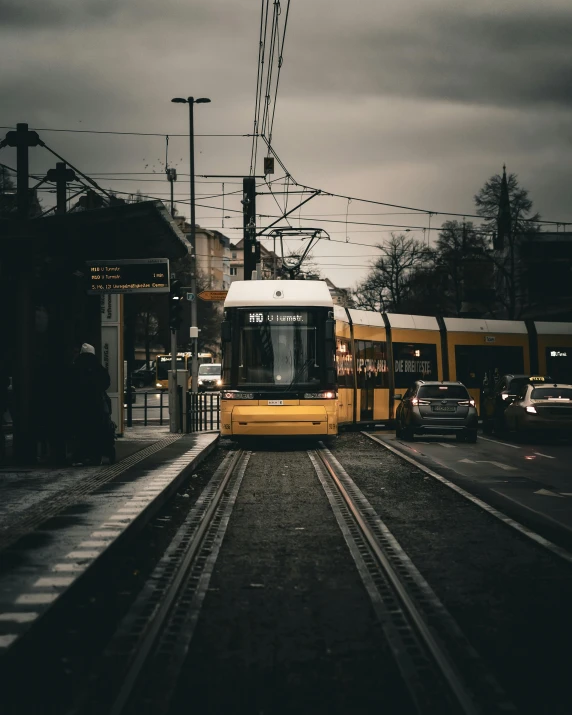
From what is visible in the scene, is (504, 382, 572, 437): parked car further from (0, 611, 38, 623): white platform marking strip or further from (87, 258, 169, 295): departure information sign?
(0, 611, 38, 623): white platform marking strip

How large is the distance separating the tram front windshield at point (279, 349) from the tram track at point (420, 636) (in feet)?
32.3

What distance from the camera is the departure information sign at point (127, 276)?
16297 mm

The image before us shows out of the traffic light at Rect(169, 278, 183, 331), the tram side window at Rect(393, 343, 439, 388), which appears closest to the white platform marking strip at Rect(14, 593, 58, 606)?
the traffic light at Rect(169, 278, 183, 331)

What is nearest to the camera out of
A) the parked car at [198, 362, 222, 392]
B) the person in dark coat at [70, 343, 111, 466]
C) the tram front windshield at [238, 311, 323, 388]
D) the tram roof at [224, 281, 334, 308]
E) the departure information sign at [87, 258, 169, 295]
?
the person in dark coat at [70, 343, 111, 466]

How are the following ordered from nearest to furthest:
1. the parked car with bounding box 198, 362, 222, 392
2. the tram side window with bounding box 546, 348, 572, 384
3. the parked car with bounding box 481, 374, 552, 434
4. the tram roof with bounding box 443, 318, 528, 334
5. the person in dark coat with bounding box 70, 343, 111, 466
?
the person in dark coat with bounding box 70, 343, 111, 466, the parked car with bounding box 481, 374, 552, 434, the tram roof with bounding box 443, 318, 528, 334, the tram side window with bounding box 546, 348, 572, 384, the parked car with bounding box 198, 362, 222, 392

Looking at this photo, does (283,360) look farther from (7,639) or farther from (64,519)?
(7,639)

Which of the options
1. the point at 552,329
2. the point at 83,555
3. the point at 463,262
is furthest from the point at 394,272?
the point at 83,555

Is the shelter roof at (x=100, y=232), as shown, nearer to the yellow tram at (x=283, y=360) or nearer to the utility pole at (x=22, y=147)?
the utility pole at (x=22, y=147)

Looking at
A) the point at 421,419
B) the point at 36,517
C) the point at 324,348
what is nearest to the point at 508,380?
the point at 421,419

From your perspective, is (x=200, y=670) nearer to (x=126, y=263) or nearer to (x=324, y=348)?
(x=126, y=263)

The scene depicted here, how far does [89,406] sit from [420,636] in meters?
10.1

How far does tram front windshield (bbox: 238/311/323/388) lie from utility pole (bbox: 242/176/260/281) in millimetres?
11776

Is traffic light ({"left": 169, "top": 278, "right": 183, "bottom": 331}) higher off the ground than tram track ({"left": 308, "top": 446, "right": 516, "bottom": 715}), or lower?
higher

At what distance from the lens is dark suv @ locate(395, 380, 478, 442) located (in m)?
22.6
